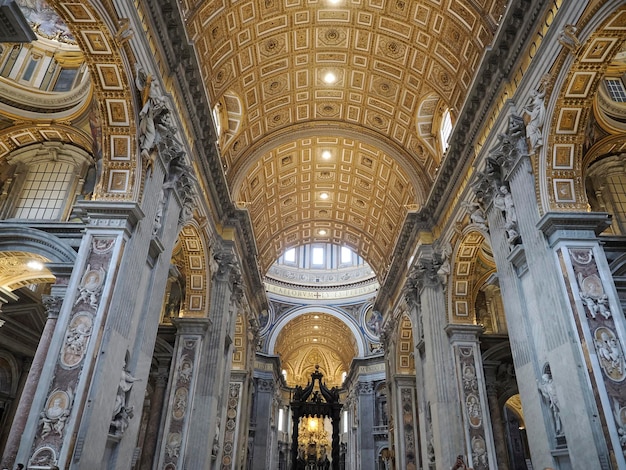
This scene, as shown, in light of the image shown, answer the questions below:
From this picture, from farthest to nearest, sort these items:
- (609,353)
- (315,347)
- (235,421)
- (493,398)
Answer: (315,347), (235,421), (493,398), (609,353)

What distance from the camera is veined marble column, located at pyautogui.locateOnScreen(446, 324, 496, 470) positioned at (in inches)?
483

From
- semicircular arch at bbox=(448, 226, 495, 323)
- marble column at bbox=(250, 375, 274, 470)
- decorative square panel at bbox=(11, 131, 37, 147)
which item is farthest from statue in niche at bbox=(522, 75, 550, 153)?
marble column at bbox=(250, 375, 274, 470)

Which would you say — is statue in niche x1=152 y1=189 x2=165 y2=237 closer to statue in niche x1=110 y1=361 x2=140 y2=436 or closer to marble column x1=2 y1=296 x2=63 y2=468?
marble column x1=2 y1=296 x2=63 y2=468

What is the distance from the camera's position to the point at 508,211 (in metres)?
9.85

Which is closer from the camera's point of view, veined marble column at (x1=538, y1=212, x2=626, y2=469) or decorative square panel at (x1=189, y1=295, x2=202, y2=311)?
veined marble column at (x1=538, y1=212, x2=626, y2=469)

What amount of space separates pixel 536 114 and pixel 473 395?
804 cm

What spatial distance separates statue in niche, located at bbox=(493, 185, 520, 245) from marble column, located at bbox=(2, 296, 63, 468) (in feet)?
30.1

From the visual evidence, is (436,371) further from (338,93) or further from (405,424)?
(338,93)

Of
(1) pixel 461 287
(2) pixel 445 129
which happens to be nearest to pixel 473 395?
(1) pixel 461 287

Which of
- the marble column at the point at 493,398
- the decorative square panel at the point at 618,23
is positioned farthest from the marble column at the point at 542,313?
the marble column at the point at 493,398

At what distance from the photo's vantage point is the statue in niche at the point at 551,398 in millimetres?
7848

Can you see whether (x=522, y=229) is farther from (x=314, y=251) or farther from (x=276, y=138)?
(x=314, y=251)

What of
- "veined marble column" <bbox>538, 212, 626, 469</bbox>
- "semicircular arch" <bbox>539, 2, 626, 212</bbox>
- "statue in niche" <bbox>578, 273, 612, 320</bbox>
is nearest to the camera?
"veined marble column" <bbox>538, 212, 626, 469</bbox>

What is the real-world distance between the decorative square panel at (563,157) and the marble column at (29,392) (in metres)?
9.96
